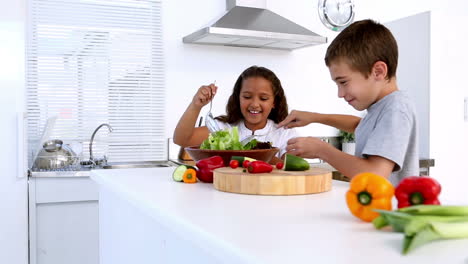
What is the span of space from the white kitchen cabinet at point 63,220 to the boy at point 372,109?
69.1 inches

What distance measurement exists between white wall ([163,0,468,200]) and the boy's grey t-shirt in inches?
85.4

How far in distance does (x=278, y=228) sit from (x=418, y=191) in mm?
247

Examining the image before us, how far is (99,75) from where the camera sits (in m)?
3.40

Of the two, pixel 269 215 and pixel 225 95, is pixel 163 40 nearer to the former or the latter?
pixel 225 95

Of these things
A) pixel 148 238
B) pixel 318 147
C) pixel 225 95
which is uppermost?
pixel 225 95

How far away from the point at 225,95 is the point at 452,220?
3.00 meters

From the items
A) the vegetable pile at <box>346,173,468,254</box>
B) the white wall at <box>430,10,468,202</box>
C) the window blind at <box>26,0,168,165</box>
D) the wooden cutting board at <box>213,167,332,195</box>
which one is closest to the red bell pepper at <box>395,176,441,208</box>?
the vegetable pile at <box>346,173,468,254</box>

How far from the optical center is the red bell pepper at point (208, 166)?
1.47 metres

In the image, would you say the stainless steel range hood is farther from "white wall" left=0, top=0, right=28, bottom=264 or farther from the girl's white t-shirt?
"white wall" left=0, top=0, right=28, bottom=264

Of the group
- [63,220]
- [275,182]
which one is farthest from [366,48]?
[63,220]

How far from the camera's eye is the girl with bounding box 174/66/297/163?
2264 mm

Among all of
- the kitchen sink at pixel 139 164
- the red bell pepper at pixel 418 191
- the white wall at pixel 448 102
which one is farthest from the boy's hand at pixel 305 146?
the white wall at pixel 448 102

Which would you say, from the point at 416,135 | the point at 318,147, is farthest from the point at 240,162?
the point at 416,135

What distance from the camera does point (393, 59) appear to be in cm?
157
